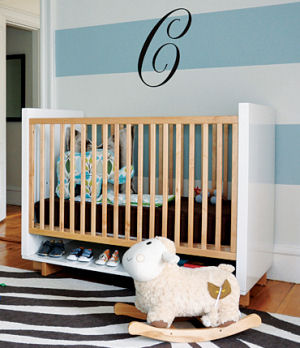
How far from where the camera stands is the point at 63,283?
92.4 inches

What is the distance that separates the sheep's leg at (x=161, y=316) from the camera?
1.68 m

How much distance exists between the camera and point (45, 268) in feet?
8.11

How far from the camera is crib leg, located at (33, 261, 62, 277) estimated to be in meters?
2.47

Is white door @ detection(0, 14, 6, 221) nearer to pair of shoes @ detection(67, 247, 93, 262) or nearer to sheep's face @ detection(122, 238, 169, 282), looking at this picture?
pair of shoes @ detection(67, 247, 93, 262)

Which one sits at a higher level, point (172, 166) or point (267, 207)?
point (172, 166)

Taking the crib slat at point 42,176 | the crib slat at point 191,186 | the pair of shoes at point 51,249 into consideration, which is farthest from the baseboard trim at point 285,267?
the crib slat at point 42,176

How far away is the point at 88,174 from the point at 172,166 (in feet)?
1.70

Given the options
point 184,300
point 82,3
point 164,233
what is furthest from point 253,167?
point 82,3

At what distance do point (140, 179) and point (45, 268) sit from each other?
2.44 ft

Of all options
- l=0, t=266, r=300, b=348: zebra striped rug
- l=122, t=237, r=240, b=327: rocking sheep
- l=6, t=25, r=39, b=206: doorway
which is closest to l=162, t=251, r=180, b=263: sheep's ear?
l=122, t=237, r=240, b=327: rocking sheep

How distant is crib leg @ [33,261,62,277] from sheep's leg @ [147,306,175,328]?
3.11 ft

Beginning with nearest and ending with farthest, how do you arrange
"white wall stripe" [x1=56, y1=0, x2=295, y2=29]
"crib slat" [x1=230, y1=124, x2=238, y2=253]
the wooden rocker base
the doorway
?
the wooden rocker base, "crib slat" [x1=230, y1=124, x2=238, y2=253], "white wall stripe" [x1=56, y1=0, x2=295, y2=29], the doorway

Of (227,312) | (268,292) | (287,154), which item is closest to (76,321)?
(227,312)

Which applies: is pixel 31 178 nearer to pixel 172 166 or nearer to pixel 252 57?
pixel 172 166
